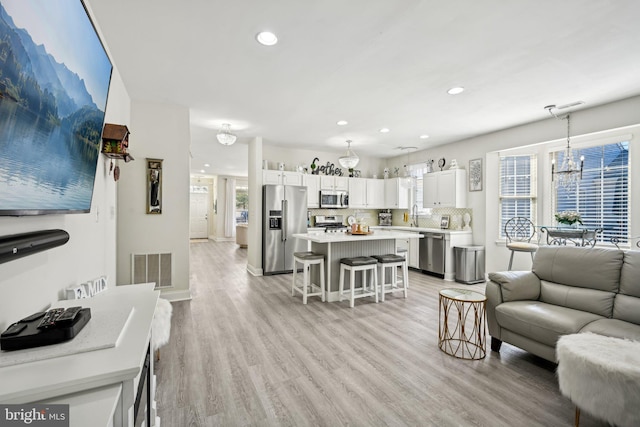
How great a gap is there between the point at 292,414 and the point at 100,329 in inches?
50.2

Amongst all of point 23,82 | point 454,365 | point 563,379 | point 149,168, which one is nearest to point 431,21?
point 23,82

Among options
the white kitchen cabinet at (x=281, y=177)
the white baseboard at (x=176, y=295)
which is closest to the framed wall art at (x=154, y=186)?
the white baseboard at (x=176, y=295)

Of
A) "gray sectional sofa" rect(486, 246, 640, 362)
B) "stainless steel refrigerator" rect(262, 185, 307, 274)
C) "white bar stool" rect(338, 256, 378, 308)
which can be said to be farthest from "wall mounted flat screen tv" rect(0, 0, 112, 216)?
"stainless steel refrigerator" rect(262, 185, 307, 274)

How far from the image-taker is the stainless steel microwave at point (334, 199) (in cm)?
657

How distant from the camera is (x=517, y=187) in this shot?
5121 millimetres

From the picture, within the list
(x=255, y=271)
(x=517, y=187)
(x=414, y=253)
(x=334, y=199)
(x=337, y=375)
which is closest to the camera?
(x=337, y=375)

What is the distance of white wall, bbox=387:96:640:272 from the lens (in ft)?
12.2

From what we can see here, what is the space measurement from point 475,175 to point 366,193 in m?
2.46

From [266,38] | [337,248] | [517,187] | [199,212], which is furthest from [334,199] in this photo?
[199,212]

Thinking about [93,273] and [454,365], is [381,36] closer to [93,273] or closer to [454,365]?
[454,365]

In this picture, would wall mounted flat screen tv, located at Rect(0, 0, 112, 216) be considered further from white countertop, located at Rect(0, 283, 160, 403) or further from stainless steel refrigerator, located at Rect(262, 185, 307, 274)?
stainless steel refrigerator, located at Rect(262, 185, 307, 274)

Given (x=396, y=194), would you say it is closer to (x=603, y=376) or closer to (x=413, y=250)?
(x=413, y=250)

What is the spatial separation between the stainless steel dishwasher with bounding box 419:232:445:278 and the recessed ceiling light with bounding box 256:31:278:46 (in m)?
4.31

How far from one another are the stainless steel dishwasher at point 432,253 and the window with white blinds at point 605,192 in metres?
2.01
